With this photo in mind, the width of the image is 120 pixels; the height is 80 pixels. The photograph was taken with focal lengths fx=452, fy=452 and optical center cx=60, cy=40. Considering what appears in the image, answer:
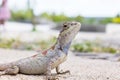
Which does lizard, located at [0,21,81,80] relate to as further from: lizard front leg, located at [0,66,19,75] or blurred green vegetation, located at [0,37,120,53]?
blurred green vegetation, located at [0,37,120,53]

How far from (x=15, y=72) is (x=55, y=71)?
931mm

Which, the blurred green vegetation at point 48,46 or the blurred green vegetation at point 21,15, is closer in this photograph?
the blurred green vegetation at point 48,46

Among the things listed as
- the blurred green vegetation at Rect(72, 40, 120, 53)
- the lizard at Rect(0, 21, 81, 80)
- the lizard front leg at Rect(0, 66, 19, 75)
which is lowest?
the blurred green vegetation at Rect(72, 40, 120, 53)

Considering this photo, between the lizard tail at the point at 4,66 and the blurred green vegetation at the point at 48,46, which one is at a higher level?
the lizard tail at the point at 4,66

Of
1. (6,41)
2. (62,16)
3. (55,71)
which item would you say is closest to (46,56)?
(55,71)

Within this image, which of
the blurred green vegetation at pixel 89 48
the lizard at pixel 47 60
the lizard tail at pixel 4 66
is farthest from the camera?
the blurred green vegetation at pixel 89 48

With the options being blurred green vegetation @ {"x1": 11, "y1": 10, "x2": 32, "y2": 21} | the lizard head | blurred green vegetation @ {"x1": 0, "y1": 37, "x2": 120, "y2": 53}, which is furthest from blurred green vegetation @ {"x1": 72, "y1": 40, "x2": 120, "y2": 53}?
blurred green vegetation @ {"x1": 11, "y1": 10, "x2": 32, "y2": 21}

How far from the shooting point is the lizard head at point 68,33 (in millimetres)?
5734

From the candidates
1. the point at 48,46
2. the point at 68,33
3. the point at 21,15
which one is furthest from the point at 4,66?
the point at 21,15

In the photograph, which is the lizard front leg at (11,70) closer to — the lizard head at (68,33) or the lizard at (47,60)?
the lizard at (47,60)

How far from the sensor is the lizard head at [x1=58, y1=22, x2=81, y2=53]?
573 centimetres

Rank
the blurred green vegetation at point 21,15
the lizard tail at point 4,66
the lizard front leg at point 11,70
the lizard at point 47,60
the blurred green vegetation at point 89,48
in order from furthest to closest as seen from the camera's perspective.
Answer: the blurred green vegetation at point 21,15 < the blurred green vegetation at point 89,48 < the lizard tail at point 4,66 < the lizard at point 47,60 < the lizard front leg at point 11,70

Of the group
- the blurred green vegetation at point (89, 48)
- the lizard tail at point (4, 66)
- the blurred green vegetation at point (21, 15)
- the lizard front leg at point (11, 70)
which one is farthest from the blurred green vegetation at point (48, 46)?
the blurred green vegetation at point (21, 15)

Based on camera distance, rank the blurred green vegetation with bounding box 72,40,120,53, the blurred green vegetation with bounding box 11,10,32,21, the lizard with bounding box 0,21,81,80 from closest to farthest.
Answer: the lizard with bounding box 0,21,81,80
the blurred green vegetation with bounding box 72,40,120,53
the blurred green vegetation with bounding box 11,10,32,21
